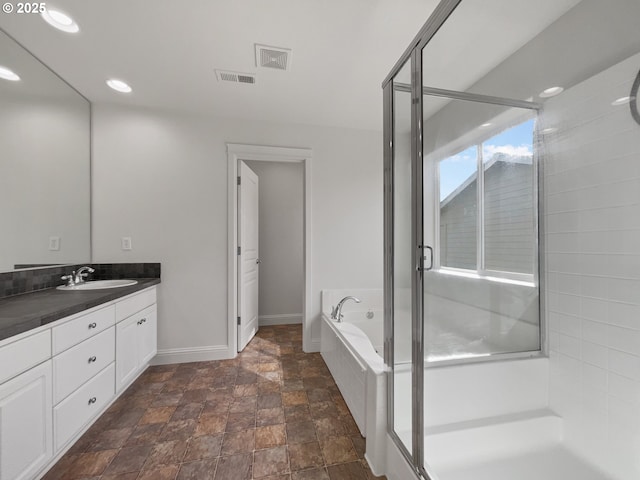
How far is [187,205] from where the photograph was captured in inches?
104

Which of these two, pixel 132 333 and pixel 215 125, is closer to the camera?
pixel 132 333

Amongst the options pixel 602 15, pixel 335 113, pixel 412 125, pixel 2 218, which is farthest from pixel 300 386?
pixel 602 15

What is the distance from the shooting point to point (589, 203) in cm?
117

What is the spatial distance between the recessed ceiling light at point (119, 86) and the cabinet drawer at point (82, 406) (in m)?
2.13

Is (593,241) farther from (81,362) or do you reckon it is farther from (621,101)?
(81,362)

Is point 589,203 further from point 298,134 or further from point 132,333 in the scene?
point 132,333

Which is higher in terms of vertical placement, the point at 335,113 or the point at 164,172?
the point at 335,113

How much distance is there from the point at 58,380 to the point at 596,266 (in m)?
2.56

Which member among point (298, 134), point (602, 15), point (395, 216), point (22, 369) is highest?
point (298, 134)

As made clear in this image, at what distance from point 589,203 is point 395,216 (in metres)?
0.80

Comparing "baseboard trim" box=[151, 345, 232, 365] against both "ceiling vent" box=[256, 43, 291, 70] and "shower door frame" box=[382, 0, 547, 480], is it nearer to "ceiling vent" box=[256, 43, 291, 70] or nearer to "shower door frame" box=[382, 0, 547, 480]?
"shower door frame" box=[382, 0, 547, 480]

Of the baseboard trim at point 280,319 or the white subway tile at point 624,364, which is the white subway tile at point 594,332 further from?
the baseboard trim at point 280,319

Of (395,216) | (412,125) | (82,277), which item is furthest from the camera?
(82,277)

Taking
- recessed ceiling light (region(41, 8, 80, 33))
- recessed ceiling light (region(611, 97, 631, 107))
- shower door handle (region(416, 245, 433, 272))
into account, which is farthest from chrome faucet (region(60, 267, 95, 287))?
recessed ceiling light (region(611, 97, 631, 107))
